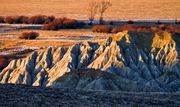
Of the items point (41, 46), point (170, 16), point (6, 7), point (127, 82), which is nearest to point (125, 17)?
point (170, 16)

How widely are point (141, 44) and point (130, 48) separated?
1.07 metres

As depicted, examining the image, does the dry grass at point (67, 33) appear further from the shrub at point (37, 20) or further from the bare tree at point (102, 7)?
the bare tree at point (102, 7)

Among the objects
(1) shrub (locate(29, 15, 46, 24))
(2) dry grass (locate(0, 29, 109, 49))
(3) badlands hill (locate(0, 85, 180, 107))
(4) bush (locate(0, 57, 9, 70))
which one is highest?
(3) badlands hill (locate(0, 85, 180, 107))

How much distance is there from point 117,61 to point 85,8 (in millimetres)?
64581

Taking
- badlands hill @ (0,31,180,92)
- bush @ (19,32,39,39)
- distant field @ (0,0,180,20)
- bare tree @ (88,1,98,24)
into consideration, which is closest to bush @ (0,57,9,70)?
badlands hill @ (0,31,180,92)

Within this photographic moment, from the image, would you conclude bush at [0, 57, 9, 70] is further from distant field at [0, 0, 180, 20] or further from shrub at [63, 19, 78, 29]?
distant field at [0, 0, 180, 20]

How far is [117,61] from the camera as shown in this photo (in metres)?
39.2

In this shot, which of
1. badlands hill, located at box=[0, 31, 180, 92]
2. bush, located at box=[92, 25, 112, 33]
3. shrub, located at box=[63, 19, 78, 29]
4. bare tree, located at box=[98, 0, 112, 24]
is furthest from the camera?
bare tree, located at box=[98, 0, 112, 24]

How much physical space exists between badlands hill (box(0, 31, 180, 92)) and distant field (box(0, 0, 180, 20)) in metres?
46.7

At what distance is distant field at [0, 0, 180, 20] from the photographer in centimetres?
Result: 9288

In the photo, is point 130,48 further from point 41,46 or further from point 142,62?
point 41,46

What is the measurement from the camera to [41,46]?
188ft

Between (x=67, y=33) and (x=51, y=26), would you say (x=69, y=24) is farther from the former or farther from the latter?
(x=67, y=33)

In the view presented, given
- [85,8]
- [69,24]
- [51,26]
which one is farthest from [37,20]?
[85,8]
